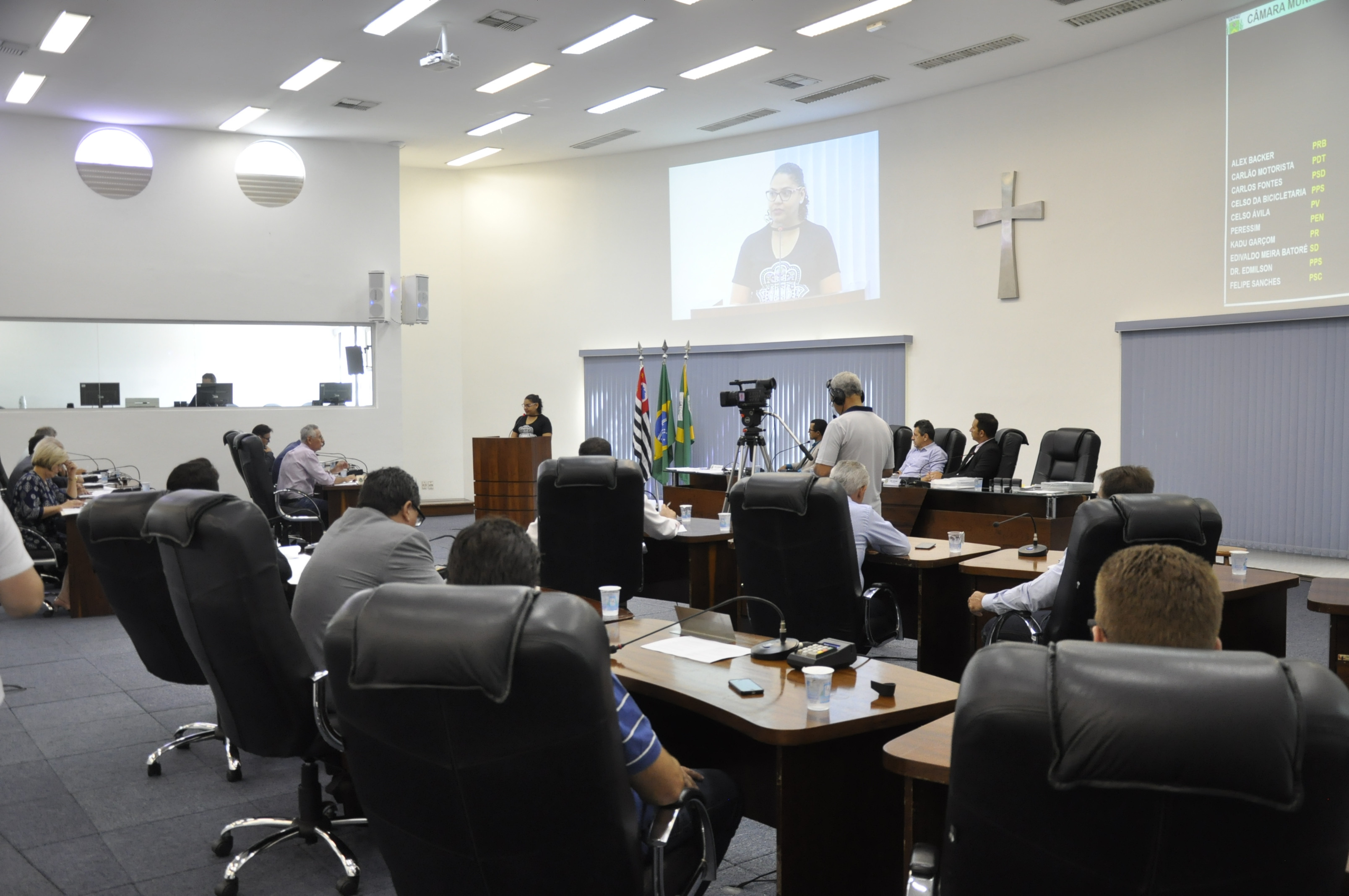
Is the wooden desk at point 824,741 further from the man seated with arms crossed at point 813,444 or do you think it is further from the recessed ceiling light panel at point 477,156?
the recessed ceiling light panel at point 477,156

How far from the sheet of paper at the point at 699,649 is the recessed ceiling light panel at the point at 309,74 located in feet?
24.0

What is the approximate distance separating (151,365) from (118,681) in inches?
252

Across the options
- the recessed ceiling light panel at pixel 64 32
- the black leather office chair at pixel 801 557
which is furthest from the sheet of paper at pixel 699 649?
the recessed ceiling light panel at pixel 64 32

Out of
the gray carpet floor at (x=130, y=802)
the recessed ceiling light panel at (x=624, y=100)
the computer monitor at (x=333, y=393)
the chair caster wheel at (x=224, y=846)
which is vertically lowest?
the gray carpet floor at (x=130, y=802)

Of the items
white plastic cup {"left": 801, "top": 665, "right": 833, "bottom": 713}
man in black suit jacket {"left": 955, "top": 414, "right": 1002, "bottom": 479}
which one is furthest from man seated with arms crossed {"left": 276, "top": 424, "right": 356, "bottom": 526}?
white plastic cup {"left": 801, "top": 665, "right": 833, "bottom": 713}

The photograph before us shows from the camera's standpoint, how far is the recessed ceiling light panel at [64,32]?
734 centimetres

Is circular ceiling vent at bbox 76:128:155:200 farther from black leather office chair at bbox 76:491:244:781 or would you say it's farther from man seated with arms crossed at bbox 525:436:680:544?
black leather office chair at bbox 76:491:244:781

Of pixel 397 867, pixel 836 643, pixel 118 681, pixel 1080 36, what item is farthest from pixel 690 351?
pixel 397 867

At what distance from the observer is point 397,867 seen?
1709 millimetres

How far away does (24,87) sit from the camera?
8867 mm

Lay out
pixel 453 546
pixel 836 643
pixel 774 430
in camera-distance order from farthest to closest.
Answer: pixel 774 430
pixel 836 643
pixel 453 546

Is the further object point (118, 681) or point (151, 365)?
point (151, 365)

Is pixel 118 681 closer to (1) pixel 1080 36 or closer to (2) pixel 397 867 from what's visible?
(2) pixel 397 867

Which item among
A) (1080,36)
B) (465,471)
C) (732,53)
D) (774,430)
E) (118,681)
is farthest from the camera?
(465,471)
